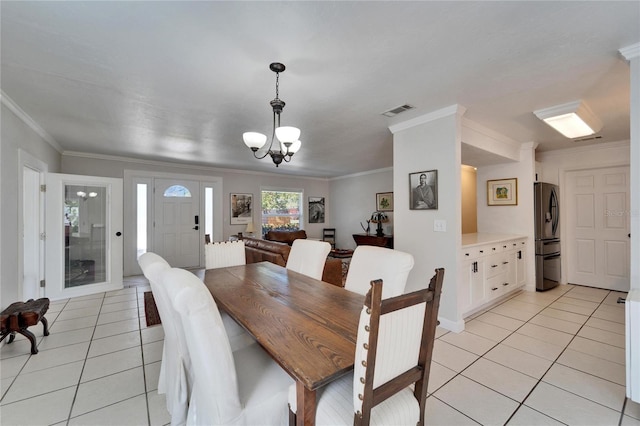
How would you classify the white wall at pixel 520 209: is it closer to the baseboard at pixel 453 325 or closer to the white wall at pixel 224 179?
the baseboard at pixel 453 325

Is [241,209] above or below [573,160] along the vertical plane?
below

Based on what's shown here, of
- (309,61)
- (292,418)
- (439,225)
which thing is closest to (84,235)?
(309,61)

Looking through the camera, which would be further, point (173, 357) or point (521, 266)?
point (521, 266)

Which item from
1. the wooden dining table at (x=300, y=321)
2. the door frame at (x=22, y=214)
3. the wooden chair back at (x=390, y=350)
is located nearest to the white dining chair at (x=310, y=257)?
the wooden dining table at (x=300, y=321)

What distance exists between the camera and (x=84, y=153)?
15.8 ft

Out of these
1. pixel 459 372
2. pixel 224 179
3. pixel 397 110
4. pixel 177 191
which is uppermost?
pixel 397 110

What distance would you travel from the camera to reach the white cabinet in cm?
302

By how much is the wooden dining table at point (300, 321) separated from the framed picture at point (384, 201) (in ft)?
15.2

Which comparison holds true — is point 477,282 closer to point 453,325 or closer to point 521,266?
point 453,325

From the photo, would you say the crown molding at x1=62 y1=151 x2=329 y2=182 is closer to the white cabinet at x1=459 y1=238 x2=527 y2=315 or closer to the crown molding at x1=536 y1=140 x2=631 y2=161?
the white cabinet at x1=459 y1=238 x2=527 y2=315

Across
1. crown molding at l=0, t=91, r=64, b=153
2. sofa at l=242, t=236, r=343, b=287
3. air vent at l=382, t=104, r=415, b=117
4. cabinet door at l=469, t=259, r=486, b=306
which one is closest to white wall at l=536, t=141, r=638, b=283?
cabinet door at l=469, t=259, r=486, b=306

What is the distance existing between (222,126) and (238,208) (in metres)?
3.39

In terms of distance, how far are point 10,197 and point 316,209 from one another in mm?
6052

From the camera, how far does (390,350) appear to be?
38.9 inches
